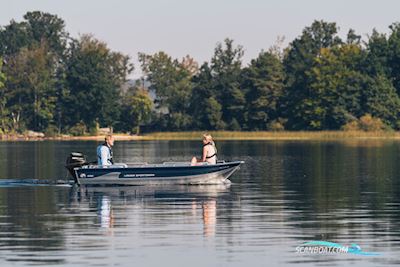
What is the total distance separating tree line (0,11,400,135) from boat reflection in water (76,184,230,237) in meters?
105

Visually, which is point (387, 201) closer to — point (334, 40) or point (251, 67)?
point (251, 67)

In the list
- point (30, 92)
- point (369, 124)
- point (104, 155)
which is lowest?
point (104, 155)

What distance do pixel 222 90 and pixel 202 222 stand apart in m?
132

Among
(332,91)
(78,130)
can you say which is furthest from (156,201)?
(78,130)

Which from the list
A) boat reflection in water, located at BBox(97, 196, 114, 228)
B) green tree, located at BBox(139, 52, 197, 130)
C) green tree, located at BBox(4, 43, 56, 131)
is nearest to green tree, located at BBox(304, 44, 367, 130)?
green tree, located at BBox(139, 52, 197, 130)

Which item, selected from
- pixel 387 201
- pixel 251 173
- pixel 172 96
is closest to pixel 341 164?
pixel 251 173

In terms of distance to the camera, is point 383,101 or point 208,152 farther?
point 383,101

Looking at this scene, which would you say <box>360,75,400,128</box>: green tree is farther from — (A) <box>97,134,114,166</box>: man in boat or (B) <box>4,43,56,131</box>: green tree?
(A) <box>97,134,114,166</box>: man in boat

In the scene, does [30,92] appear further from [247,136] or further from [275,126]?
[275,126]

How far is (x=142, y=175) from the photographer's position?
156 feet

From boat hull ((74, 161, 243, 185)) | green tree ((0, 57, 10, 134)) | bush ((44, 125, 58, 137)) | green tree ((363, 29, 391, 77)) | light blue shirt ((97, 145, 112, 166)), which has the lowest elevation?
boat hull ((74, 161, 243, 185))

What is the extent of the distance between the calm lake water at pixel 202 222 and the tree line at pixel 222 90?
102 m

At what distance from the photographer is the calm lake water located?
25391 mm

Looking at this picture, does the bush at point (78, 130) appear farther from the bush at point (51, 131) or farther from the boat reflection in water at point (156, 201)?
the boat reflection in water at point (156, 201)
